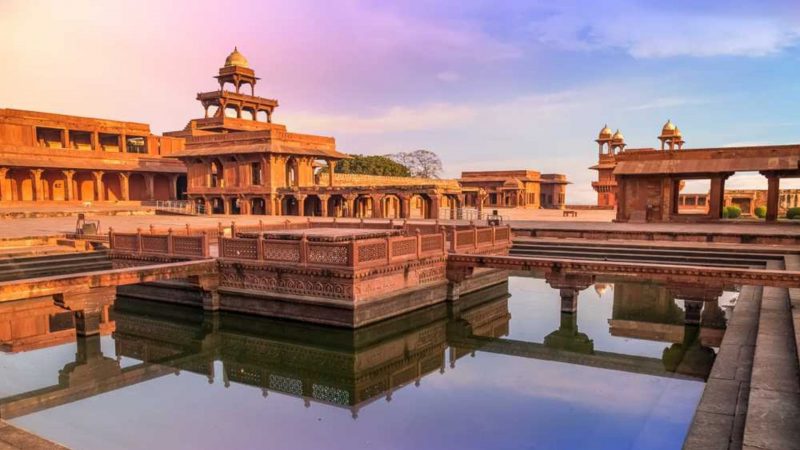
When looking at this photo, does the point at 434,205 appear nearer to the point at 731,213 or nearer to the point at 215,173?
the point at 215,173

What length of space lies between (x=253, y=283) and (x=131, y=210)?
3042 centimetres

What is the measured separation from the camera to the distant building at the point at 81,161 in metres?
40.0

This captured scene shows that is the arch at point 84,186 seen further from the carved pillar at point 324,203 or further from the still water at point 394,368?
the still water at point 394,368

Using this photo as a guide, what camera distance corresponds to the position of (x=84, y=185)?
44719 mm

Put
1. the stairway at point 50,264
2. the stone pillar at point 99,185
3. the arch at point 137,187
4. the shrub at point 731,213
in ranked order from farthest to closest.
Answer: the arch at point 137,187, the stone pillar at point 99,185, the shrub at point 731,213, the stairway at point 50,264

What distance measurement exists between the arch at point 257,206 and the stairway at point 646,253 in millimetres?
23892

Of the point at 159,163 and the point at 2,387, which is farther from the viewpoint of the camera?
the point at 159,163

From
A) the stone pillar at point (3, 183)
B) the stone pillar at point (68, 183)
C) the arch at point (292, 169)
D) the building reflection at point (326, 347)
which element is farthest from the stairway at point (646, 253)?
the stone pillar at point (3, 183)

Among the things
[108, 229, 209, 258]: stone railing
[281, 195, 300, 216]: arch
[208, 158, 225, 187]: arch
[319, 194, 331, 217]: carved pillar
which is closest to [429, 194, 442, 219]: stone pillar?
[319, 194, 331, 217]: carved pillar

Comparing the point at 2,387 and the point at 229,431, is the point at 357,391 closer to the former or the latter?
the point at 229,431

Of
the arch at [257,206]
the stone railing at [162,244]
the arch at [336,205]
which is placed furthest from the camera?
the arch at [257,206]

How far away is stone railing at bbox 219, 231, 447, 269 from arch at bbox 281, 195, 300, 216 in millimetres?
27117

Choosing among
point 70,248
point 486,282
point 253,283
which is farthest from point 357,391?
point 70,248

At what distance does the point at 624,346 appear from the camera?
1221 cm
